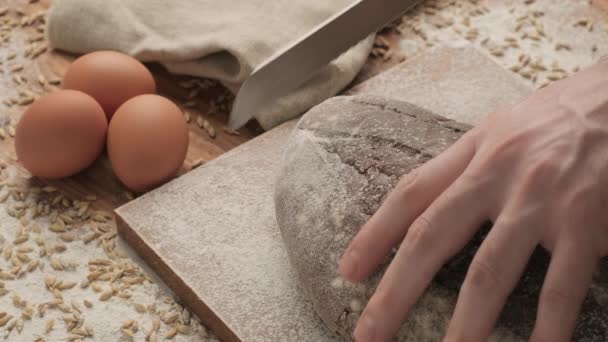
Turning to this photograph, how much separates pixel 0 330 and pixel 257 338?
0.46 m

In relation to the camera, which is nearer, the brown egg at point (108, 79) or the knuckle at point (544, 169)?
the knuckle at point (544, 169)

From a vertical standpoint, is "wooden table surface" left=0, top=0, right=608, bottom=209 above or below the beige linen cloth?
below

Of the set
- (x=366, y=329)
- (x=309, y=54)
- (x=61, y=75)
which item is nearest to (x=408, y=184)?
(x=366, y=329)

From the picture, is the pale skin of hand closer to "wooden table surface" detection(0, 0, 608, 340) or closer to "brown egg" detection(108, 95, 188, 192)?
"brown egg" detection(108, 95, 188, 192)

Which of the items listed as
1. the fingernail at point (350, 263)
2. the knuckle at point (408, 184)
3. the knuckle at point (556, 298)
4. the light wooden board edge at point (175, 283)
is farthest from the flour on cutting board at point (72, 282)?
the knuckle at point (556, 298)

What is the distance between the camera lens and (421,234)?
105 centimetres

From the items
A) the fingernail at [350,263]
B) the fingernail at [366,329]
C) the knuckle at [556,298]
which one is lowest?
the fingernail at [366,329]

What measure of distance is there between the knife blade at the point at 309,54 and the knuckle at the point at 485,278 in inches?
30.0

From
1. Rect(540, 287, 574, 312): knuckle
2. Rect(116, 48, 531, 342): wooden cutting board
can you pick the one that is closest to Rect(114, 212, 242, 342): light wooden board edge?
Rect(116, 48, 531, 342): wooden cutting board

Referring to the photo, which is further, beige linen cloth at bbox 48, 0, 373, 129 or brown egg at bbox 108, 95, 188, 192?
beige linen cloth at bbox 48, 0, 373, 129

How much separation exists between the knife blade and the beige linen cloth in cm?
9

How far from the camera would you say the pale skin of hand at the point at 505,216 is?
99 centimetres

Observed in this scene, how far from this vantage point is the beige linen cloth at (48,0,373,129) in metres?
1.85

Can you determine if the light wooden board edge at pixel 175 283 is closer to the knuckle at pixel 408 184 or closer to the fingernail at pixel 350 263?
the fingernail at pixel 350 263
